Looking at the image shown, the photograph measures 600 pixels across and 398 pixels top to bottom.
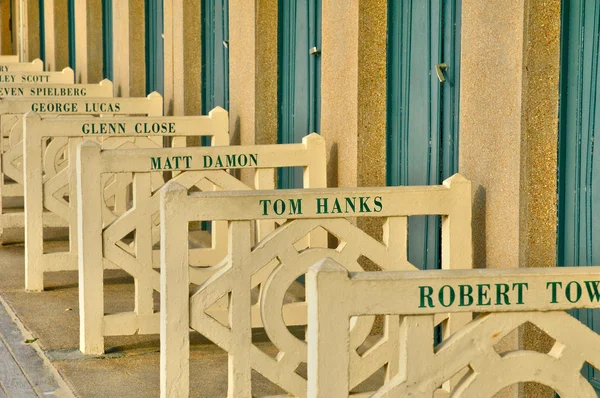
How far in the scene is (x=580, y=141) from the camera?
6.10 metres

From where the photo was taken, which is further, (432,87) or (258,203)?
(432,87)

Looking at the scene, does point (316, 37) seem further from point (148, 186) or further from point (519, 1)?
point (519, 1)

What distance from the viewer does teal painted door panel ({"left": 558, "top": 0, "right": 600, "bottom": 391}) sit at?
600 cm

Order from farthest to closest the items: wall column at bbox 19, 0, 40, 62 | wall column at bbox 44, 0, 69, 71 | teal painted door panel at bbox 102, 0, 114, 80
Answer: wall column at bbox 19, 0, 40, 62
wall column at bbox 44, 0, 69, 71
teal painted door panel at bbox 102, 0, 114, 80

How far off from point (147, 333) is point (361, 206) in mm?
2226

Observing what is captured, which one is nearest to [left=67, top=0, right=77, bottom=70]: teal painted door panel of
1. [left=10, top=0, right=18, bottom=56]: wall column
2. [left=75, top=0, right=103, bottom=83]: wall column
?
[left=75, top=0, right=103, bottom=83]: wall column

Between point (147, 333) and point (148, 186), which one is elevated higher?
point (148, 186)

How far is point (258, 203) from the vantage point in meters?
6.09

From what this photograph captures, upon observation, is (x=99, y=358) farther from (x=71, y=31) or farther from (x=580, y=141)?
(x=71, y=31)

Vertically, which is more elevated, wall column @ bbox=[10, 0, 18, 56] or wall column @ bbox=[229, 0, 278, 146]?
wall column @ bbox=[10, 0, 18, 56]

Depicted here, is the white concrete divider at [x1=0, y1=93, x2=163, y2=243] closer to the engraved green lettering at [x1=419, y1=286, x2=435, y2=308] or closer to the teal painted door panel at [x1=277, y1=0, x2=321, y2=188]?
the teal painted door panel at [x1=277, y1=0, x2=321, y2=188]

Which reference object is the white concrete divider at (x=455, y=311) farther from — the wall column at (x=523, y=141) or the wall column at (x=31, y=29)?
the wall column at (x=31, y=29)

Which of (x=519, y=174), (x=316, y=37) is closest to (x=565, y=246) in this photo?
(x=519, y=174)

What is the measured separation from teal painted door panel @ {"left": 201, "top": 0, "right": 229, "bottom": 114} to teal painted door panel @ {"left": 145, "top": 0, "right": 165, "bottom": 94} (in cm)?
155
